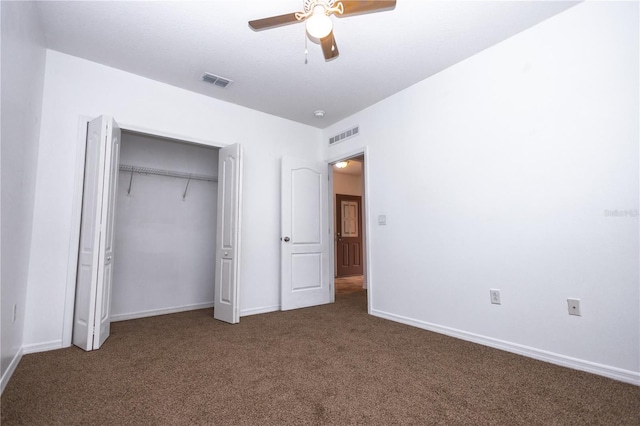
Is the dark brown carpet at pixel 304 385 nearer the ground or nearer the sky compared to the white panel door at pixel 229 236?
nearer the ground

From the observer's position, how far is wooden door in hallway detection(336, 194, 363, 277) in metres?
7.50

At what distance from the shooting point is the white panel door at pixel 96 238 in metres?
2.65

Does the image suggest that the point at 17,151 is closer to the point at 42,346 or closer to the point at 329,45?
the point at 42,346

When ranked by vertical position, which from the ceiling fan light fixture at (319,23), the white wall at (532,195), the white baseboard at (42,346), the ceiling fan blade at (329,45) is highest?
the ceiling fan blade at (329,45)

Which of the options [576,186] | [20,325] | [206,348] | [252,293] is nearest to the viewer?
[576,186]

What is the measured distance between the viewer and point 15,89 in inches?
76.8

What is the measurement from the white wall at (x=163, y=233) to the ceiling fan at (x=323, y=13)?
2.46 metres

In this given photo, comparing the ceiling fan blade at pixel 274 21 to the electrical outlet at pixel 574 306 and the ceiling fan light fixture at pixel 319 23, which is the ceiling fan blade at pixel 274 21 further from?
the electrical outlet at pixel 574 306

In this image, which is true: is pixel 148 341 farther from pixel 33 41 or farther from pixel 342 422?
pixel 33 41

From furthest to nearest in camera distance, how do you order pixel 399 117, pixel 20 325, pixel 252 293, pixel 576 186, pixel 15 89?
1. pixel 252 293
2. pixel 399 117
3. pixel 20 325
4. pixel 576 186
5. pixel 15 89

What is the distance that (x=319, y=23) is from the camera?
6.02 ft

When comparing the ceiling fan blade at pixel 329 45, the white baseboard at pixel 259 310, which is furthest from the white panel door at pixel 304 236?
the ceiling fan blade at pixel 329 45

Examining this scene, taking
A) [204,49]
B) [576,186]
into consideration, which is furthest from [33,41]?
[576,186]

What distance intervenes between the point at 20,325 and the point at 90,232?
84cm
